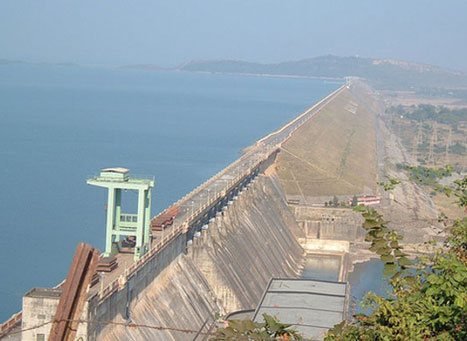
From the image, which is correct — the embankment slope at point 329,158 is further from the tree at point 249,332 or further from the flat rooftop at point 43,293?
the tree at point 249,332

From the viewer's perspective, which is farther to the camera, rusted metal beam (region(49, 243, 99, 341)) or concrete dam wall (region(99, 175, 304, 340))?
Result: concrete dam wall (region(99, 175, 304, 340))

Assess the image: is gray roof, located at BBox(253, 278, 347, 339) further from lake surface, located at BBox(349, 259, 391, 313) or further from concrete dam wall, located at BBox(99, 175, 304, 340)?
lake surface, located at BBox(349, 259, 391, 313)

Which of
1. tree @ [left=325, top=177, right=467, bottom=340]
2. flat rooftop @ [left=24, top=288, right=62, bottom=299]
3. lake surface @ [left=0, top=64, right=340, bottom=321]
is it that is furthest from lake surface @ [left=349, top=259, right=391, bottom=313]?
tree @ [left=325, top=177, right=467, bottom=340]

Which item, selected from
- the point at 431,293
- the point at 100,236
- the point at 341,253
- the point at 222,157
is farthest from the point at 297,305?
the point at 222,157

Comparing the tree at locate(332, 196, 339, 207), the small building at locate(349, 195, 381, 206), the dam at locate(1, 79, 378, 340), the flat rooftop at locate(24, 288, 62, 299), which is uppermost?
the flat rooftop at locate(24, 288, 62, 299)

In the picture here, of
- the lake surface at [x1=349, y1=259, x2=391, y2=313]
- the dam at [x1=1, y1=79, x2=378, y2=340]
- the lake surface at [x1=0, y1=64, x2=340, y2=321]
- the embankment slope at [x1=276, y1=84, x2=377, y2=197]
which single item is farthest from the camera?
the embankment slope at [x1=276, y1=84, x2=377, y2=197]

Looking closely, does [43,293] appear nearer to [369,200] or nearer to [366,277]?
[366,277]
